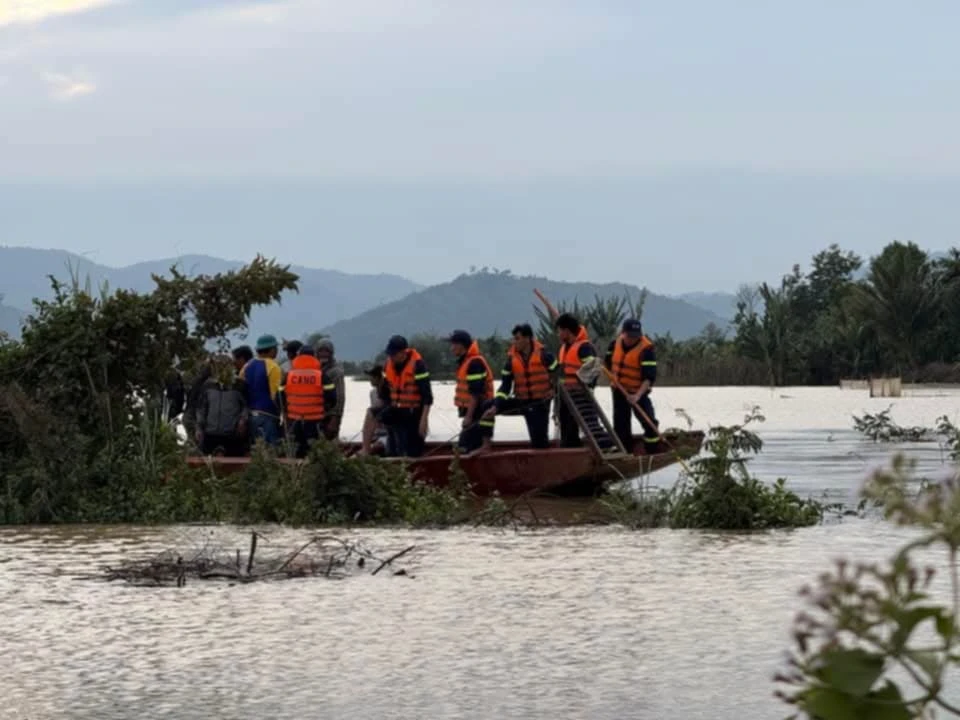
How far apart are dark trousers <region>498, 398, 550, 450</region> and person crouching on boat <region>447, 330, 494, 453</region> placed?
248 mm

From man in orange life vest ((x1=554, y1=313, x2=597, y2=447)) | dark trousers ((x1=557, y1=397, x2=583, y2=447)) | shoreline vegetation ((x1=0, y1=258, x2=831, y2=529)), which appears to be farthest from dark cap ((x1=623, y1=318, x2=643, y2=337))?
shoreline vegetation ((x1=0, y1=258, x2=831, y2=529))

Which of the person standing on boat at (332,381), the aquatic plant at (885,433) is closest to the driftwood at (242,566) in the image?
the person standing on boat at (332,381)

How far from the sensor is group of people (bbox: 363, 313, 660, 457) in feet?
63.0

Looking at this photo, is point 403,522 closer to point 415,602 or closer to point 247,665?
point 415,602

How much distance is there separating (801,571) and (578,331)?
24.6ft

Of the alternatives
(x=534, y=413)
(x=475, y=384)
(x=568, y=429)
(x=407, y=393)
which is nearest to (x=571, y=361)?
(x=534, y=413)

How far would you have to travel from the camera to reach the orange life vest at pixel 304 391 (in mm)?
19562

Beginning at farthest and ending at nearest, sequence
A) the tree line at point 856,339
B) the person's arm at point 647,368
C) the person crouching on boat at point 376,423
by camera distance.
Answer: the tree line at point 856,339 < the person's arm at point 647,368 < the person crouching on boat at point 376,423

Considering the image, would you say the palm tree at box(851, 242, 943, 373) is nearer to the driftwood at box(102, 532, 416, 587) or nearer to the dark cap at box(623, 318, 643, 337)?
the dark cap at box(623, 318, 643, 337)

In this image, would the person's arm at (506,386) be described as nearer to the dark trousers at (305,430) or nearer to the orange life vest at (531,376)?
the orange life vest at (531,376)

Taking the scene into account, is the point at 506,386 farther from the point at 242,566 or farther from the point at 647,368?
the point at 242,566

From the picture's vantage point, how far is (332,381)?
65.4 feet

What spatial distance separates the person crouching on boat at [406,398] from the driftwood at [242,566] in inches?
233

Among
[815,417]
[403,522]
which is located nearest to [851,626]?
[403,522]
